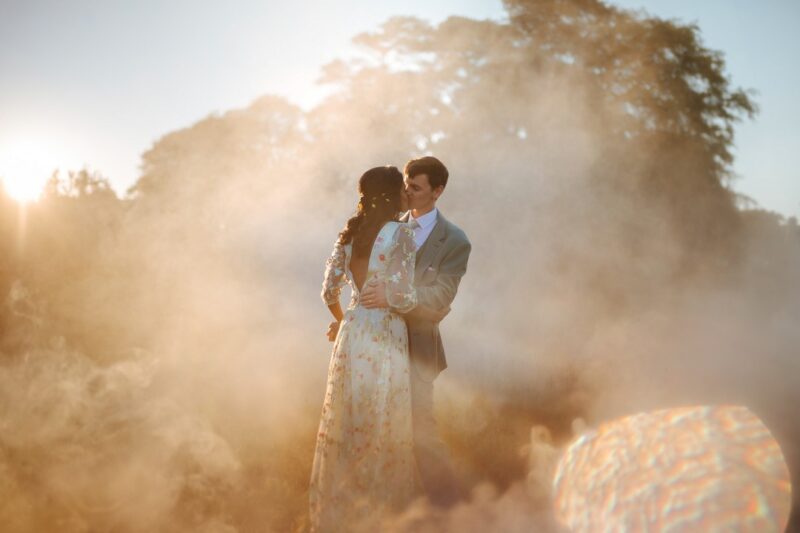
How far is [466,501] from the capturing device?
11.1 feet

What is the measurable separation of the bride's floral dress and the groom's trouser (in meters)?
0.13

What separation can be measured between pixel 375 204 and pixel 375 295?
467mm

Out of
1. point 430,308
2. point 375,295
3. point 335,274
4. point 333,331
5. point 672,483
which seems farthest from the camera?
point 672,483

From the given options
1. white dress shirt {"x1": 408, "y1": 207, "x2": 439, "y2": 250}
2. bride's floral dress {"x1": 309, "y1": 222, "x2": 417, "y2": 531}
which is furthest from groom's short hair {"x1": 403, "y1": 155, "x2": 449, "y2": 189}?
bride's floral dress {"x1": 309, "y1": 222, "x2": 417, "y2": 531}

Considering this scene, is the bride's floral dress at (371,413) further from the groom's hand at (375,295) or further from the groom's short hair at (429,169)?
the groom's short hair at (429,169)

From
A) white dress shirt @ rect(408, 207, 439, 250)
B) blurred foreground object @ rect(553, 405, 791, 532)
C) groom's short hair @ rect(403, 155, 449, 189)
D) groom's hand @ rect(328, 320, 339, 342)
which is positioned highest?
groom's short hair @ rect(403, 155, 449, 189)

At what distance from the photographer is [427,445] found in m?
2.95

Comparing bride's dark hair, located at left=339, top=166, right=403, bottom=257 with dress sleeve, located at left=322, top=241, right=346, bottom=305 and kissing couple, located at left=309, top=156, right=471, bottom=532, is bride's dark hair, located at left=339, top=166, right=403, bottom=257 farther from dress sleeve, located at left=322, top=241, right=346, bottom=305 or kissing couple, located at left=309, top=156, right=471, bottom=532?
dress sleeve, located at left=322, top=241, right=346, bottom=305

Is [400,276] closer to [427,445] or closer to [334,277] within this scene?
[334,277]

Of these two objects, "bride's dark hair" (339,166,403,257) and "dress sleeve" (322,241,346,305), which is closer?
"bride's dark hair" (339,166,403,257)

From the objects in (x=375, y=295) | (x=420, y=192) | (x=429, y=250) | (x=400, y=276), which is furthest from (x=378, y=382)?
(x=420, y=192)

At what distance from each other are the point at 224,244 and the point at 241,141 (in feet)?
25.8

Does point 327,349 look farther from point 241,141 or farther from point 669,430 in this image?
point 241,141

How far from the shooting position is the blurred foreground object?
3592 mm
